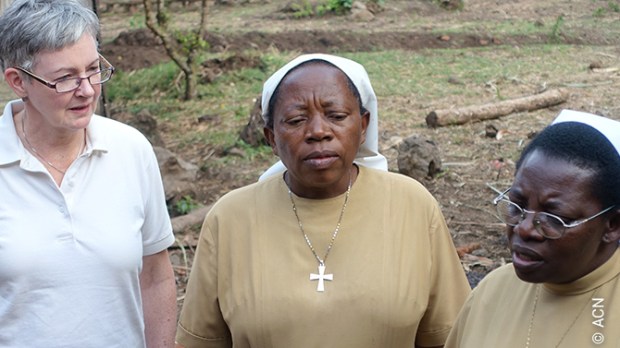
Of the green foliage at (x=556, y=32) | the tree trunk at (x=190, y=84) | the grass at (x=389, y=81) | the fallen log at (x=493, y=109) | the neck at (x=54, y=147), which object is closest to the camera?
the neck at (x=54, y=147)

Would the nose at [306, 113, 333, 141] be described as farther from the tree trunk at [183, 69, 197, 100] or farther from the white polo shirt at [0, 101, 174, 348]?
the tree trunk at [183, 69, 197, 100]

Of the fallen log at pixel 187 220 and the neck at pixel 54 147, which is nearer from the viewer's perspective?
the neck at pixel 54 147

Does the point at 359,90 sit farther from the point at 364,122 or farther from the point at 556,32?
the point at 556,32

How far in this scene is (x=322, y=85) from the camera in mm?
3074

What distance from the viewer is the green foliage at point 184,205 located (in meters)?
7.86

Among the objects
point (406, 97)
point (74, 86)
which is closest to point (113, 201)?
point (74, 86)

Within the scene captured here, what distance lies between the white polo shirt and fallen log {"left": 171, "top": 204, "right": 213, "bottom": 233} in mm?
3790

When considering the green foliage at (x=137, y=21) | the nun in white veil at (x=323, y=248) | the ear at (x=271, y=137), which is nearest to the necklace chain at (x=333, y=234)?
the nun in white veil at (x=323, y=248)

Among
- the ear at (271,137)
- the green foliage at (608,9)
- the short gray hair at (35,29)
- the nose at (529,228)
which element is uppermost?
the short gray hair at (35,29)

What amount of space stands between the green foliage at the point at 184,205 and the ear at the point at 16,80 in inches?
181

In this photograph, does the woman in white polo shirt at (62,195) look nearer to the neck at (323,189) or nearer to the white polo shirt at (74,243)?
the white polo shirt at (74,243)

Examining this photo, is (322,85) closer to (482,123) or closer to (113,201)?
(113,201)

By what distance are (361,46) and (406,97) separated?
3900mm

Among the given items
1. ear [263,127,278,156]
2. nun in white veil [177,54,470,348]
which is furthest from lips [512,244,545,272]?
ear [263,127,278,156]
